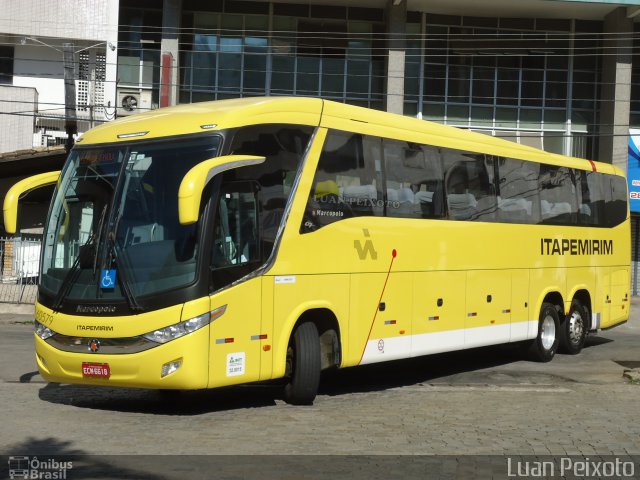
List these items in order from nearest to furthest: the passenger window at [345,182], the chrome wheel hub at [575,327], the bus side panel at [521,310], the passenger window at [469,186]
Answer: the passenger window at [345,182] < the passenger window at [469,186] < the bus side panel at [521,310] < the chrome wheel hub at [575,327]

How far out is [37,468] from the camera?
7.40 m

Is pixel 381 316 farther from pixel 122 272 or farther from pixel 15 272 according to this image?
pixel 15 272

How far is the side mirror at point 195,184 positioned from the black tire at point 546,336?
8212mm

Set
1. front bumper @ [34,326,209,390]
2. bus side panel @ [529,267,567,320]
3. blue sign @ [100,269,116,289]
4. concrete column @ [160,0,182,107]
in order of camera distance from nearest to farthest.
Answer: front bumper @ [34,326,209,390] < blue sign @ [100,269,116,289] < bus side panel @ [529,267,567,320] < concrete column @ [160,0,182,107]

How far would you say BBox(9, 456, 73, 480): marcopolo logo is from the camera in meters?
7.18

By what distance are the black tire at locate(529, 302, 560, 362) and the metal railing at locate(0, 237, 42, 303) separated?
14.2 metres

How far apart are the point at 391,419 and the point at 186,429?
7.51ft

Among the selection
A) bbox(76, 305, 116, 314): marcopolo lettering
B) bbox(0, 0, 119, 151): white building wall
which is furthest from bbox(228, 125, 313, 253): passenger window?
bbox(0, 0, 119, 151): white building wall

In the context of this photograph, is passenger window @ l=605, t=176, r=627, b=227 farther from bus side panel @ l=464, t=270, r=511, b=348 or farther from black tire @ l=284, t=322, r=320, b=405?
black tire @ l=284, t=322, r=320, b=405

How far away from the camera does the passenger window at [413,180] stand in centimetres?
1227

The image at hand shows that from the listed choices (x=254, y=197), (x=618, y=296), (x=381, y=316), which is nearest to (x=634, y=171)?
(x=618, y=296)

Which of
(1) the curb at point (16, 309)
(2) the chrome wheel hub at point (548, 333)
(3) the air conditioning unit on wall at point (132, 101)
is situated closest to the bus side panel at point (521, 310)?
(2) the chrome wheel hub at point (548, 333)

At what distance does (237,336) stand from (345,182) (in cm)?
259

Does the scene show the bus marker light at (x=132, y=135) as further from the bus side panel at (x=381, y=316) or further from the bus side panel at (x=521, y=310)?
the bus side panel at (x=521, y=310)
